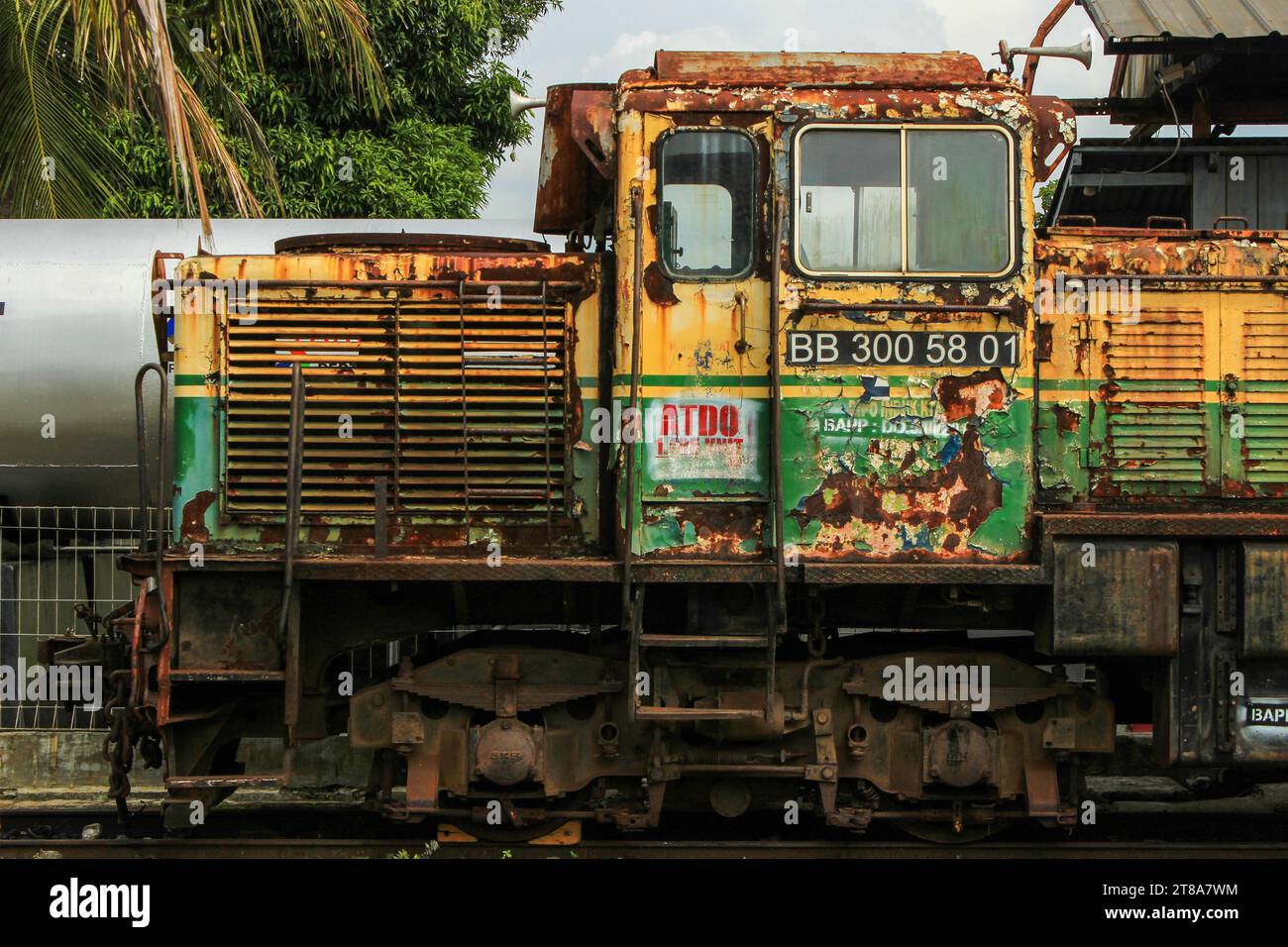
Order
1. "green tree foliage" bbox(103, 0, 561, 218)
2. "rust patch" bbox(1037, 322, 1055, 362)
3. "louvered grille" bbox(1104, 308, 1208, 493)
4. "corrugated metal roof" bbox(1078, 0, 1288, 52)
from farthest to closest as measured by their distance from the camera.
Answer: "green tree foliage" bbox(103, 0, 561, 218)
"corrugated metal roof" bbox(1078, 0, 1288, 52)
"louvered grille" bbox(1104, 308, 1208, 493)
"rust patch" bbox(1037, 322, 1055, 362)

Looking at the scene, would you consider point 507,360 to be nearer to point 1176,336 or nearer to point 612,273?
point 612,273

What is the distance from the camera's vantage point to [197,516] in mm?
6637

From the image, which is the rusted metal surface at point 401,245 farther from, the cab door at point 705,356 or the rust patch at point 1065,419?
the rust patch at point 1065,419

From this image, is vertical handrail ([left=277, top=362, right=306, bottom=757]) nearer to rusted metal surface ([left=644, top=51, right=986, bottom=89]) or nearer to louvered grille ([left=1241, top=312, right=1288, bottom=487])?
rusted metal surface ([left=644, top=51, right=986, bottom=89])

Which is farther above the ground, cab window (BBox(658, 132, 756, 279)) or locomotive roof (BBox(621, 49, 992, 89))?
locomotive roof (BBox(621, 49, 992, 89))

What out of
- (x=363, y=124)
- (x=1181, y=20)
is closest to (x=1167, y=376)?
(x=1181, y=20)

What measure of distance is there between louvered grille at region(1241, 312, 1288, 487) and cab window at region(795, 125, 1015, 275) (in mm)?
1401

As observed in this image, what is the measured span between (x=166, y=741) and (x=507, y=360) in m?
2.55

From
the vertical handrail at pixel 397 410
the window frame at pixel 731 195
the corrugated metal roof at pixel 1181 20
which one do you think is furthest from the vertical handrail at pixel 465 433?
the corrugated metal roof at pixel 1181 20

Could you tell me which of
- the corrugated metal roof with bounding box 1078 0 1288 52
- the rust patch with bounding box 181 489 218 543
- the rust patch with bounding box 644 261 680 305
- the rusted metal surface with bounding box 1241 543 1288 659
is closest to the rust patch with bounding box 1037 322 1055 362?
the rusted metal surface with bounding box 1241 543 1288 659

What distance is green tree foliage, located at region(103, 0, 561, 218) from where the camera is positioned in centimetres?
1350

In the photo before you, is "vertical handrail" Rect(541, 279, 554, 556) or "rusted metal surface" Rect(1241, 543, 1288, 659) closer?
"rusted metal surface" Rect(1241, 543, 1288, 659)

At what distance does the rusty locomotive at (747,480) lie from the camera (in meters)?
6.24

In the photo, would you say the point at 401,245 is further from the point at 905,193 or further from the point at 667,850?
the point at 667,850
